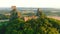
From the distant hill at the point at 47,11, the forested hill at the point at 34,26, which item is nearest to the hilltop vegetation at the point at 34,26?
the forested hill at the point at 34,26

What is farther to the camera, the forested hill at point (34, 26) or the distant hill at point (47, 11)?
the distant hill at point (47, 11)

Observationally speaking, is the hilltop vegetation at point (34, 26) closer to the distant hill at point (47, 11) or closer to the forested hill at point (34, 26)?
the forested hill at point (34, 26)

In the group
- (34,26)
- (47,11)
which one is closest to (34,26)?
(34,26)

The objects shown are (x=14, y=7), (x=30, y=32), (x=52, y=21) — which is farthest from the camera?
(x=14, y=7)

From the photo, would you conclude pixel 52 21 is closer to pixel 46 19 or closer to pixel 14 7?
pixel 46 19

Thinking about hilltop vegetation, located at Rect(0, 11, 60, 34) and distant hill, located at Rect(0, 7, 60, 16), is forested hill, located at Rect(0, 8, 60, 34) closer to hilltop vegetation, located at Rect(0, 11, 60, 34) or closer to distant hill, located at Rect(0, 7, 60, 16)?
hilltop vegetation, located at Rect(0, 11, 60, 34)

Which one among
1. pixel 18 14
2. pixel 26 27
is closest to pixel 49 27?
pixel 26 27

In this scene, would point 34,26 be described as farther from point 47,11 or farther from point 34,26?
point 47,11

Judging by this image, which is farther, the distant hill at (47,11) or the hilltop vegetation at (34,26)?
the distant hill at (47,11)

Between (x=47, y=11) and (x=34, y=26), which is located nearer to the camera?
(x=34, y=26)
